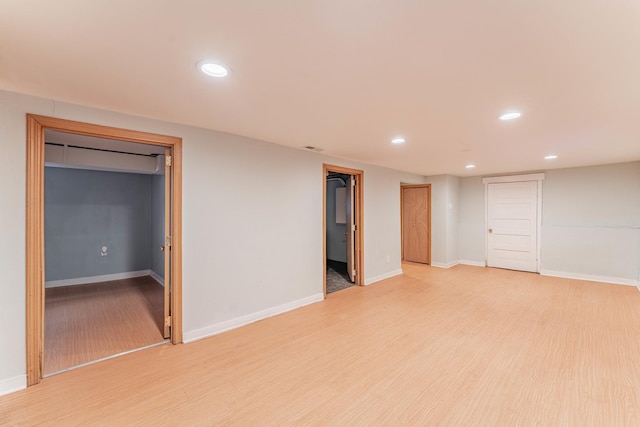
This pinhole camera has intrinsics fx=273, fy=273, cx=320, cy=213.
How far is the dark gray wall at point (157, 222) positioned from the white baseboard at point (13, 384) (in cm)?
282

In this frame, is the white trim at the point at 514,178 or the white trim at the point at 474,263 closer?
the white trim at the point at 514,178

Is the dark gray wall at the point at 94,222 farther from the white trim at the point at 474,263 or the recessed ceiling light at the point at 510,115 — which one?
the white trim at the point at 474,263

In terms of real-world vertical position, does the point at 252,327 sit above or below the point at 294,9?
below

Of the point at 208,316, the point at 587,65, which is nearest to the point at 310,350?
the point at 208,316

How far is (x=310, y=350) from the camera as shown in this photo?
8.80 ft

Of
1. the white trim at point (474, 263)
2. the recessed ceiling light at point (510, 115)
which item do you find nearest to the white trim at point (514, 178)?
the white trim at point (474, 263)

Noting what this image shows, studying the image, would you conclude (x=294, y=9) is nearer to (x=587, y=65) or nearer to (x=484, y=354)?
(x=587, y=65)

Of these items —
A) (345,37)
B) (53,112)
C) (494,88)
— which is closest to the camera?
(345,37)

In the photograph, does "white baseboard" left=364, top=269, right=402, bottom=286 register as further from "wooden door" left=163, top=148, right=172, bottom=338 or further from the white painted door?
"wooden door" left=163, top=148, right=172, bottom=338

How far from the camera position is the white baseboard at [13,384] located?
2.01m

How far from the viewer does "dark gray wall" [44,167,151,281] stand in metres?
4.75

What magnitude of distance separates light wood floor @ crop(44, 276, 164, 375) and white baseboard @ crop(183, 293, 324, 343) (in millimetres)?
384

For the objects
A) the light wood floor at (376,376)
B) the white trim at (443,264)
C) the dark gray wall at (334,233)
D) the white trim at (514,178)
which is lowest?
the light wood floor at (376,376)

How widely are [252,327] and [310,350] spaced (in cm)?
86
